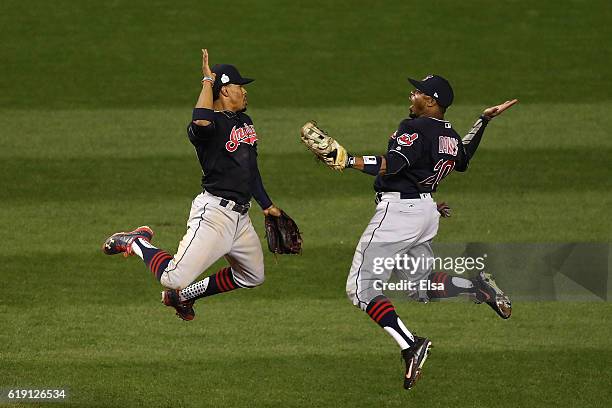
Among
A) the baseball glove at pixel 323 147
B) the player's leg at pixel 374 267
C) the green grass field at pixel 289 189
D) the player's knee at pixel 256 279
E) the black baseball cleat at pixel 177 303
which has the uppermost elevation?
the baseball glove at pixel 323 147

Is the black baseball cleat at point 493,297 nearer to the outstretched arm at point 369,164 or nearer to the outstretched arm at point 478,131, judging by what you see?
the outstretched arm at point 478,131

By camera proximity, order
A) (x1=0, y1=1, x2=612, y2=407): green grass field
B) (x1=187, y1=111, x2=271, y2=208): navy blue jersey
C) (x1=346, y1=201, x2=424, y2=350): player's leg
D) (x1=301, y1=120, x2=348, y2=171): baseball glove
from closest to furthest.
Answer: (x1=301, y1=120, x2=348, y2=171): baseball glove < (x1=346, y1=201, x2=424, y2=350): player's leg < (x1=187, y1=111, x2=271, y2=208): navy blue jersey < (x1=0, y1=1, x2=612, y2=407): green grass field

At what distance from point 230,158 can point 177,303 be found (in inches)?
51.4

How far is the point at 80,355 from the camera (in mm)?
10133

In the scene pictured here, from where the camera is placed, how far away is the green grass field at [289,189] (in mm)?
9906

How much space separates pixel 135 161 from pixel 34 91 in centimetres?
288

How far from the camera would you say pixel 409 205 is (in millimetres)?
9125

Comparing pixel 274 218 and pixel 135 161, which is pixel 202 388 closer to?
pixel 274 218

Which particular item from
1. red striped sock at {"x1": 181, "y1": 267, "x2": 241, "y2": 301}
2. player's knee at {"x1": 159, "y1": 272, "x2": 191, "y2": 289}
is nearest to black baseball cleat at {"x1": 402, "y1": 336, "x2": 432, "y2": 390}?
red striped sock at {"x1": 181, "y1": 267, "x2": 241, "y2": 301}

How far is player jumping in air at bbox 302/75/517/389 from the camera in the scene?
8766 millimetres

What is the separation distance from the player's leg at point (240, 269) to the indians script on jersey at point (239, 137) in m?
0.57

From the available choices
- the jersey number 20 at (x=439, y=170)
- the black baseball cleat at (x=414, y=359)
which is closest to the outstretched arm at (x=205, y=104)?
the jersey number 20 at (x=439, y=170)

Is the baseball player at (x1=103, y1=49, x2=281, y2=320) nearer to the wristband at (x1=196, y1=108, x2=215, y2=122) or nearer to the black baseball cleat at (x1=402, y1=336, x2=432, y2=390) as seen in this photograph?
the wristband at (x1=196, y1=108, x2=215, y2=122)

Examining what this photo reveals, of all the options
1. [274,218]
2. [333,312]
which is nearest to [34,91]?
[333,312]
